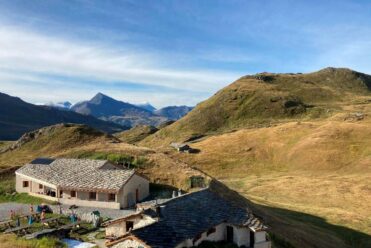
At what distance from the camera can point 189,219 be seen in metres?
35.6

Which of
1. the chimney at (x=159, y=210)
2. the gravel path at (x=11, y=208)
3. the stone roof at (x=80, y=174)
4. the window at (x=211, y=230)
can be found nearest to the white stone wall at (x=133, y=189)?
the stone roof at (x=80, y=174)

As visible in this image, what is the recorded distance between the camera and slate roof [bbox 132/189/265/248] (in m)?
31.4

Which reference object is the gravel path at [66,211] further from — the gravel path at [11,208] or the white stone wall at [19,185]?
the white stone wall at [19,185]

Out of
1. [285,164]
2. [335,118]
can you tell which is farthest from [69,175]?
[335,118]

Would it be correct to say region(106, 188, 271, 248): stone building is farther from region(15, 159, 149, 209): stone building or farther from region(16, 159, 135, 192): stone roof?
region(16, 159, 135, 192): stone roof

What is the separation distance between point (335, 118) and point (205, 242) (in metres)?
155

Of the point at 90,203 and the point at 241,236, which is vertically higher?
the point at 241,236

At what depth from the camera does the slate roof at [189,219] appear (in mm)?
31373

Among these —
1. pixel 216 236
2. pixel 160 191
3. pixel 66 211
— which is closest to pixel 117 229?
pixel 216 236

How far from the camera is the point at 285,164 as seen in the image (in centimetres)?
13625

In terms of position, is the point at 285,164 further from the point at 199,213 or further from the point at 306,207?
the point at 199,213

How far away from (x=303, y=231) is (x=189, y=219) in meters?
30.2

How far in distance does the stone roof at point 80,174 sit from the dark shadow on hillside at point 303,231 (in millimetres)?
13606

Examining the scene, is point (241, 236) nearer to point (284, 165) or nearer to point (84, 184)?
point (84, 184)
